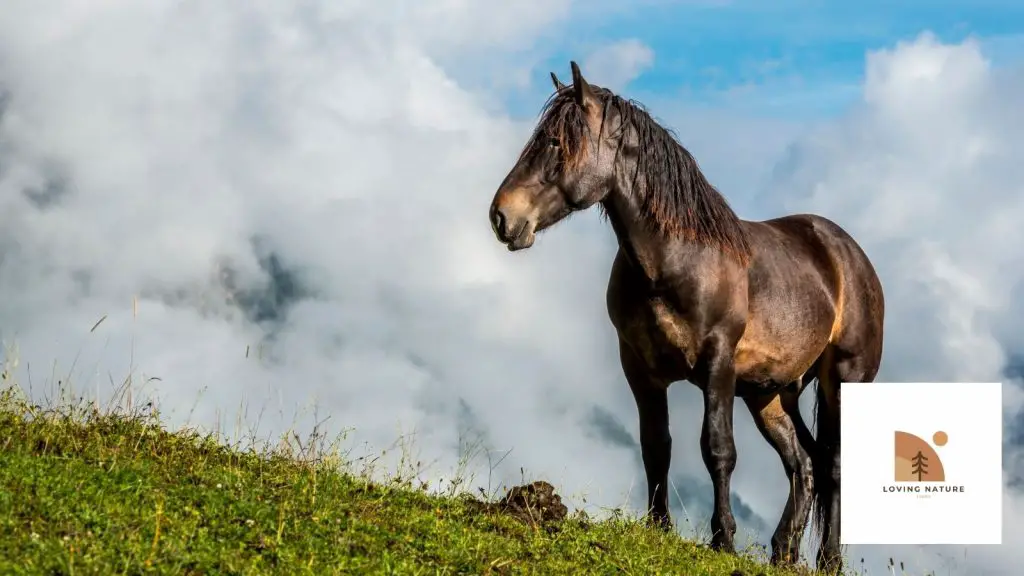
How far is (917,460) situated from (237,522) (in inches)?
276

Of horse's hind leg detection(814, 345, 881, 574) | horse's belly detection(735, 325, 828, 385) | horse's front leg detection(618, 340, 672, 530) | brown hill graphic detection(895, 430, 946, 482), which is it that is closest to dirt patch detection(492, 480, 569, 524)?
horse's front leg detection(618, 340, 672, 530)

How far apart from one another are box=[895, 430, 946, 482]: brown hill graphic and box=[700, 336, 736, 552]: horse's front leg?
2.65 meters

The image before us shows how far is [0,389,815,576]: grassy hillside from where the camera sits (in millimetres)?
6074

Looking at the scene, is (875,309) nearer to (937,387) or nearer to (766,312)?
(937,387)

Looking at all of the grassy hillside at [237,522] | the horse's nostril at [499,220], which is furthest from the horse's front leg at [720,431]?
the horse's nostril at [499,220]

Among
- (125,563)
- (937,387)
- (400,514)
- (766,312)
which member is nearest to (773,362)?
(766,312)

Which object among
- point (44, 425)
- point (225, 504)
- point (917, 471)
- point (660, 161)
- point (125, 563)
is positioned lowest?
point (125, 563)

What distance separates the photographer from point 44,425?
29.1 ft

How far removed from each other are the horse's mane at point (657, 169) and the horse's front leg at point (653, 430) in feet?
3.88

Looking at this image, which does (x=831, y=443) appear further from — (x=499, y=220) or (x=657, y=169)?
(x=499, y=220)

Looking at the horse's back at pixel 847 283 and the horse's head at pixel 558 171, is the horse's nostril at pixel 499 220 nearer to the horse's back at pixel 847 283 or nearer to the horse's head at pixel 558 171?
the horse's head at pixel 558 171

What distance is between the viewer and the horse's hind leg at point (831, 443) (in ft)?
36.3

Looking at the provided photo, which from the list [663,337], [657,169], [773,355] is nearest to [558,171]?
[657,169]

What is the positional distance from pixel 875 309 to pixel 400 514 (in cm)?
605
